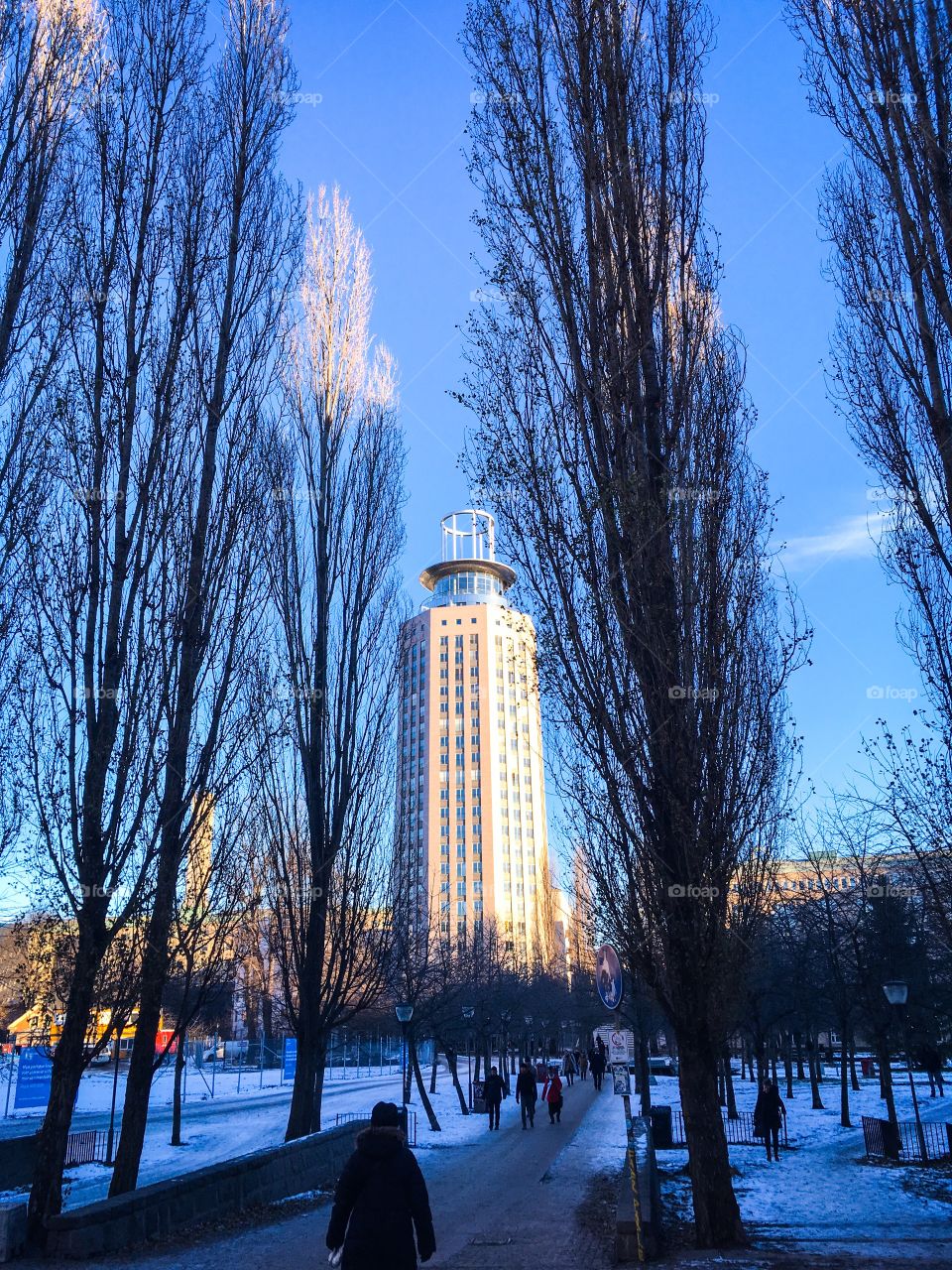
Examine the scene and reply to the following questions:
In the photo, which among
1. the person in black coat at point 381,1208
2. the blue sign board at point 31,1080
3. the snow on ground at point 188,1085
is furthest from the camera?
the snow on ground at point 188,1085

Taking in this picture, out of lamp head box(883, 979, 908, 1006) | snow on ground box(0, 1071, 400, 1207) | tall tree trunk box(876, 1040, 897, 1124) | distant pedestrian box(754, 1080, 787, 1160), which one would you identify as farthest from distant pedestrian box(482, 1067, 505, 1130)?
lamp head box(883, 979, 908, 1006)

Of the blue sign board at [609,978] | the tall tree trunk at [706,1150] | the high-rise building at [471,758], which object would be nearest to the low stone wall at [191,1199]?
the blue sign board at [609,978]

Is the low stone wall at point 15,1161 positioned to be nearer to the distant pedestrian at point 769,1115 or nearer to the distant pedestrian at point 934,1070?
the distant pedestrian at point 769,1115

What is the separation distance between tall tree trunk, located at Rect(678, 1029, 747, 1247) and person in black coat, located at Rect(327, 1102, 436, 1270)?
4.98 m

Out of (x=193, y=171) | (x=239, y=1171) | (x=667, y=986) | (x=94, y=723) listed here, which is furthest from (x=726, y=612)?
(x=193, y=171)

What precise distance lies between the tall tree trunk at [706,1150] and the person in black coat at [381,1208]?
16.3ft

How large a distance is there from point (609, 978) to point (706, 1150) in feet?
7.52

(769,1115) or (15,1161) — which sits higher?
(769,1115)

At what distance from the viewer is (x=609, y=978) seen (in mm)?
8352

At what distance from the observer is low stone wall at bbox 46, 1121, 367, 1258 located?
859 cm

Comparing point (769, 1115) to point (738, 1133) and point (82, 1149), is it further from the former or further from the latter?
point (82, 1149)

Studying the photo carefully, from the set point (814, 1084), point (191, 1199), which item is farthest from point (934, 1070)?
point (191, 1199)

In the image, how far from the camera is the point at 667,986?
9602 mm

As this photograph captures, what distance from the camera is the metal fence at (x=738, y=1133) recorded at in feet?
68.8
